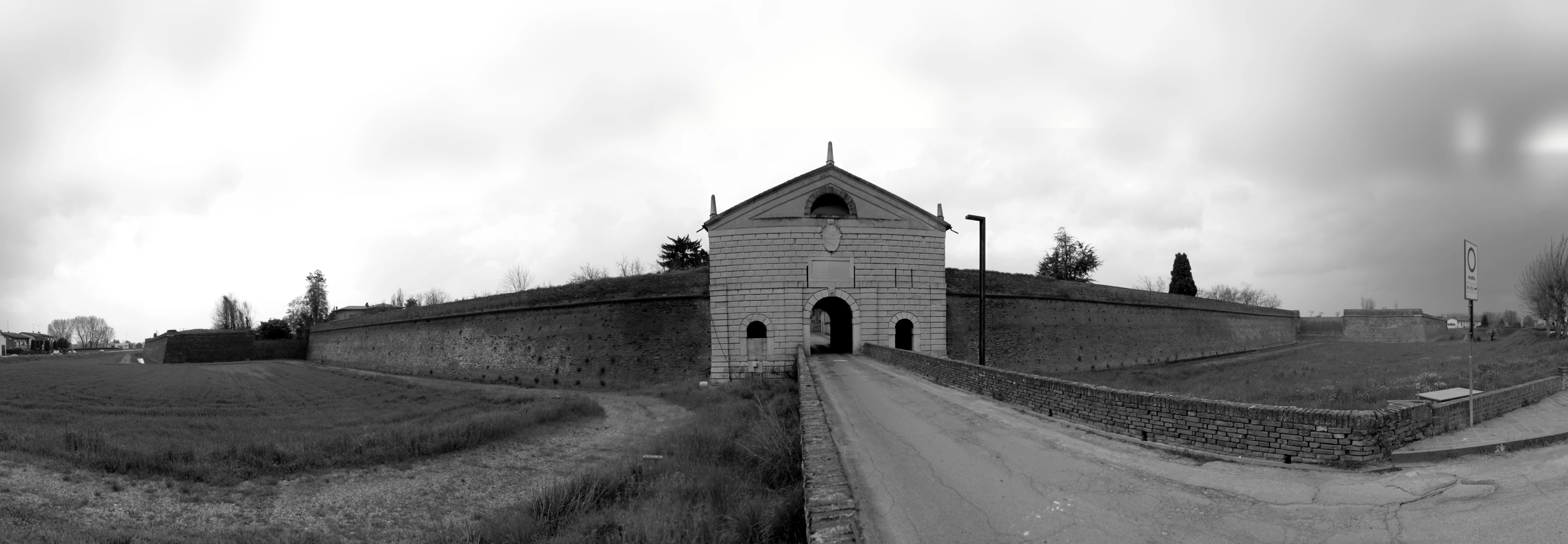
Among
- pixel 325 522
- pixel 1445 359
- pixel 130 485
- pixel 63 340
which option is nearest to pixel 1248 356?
pixel 1445 359

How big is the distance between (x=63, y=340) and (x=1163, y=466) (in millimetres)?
A: 104941

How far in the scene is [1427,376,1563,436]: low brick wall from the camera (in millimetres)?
6484

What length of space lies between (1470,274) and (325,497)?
15.6 m

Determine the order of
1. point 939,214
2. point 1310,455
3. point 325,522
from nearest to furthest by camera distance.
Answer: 1. point 1310,455
2. point 325,522
3. point 939,214

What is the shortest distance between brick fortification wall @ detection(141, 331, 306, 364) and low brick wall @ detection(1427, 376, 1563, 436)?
194 ft

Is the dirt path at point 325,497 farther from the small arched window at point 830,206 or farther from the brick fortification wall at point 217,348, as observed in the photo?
the brick fortification wall at point 217,348

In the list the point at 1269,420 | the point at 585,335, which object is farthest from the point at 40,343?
the point at 1269,420

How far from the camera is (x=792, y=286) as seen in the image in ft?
72.4

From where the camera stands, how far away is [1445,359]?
67.8 feet

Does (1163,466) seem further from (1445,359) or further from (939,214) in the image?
(1445,359)

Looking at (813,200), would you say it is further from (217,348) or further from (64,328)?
(64,328)

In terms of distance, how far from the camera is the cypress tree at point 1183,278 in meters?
42.3

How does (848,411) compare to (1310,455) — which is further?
(848,411)

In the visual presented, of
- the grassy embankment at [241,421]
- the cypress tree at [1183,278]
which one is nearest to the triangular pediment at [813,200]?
the grassy embankment at [241,421]
